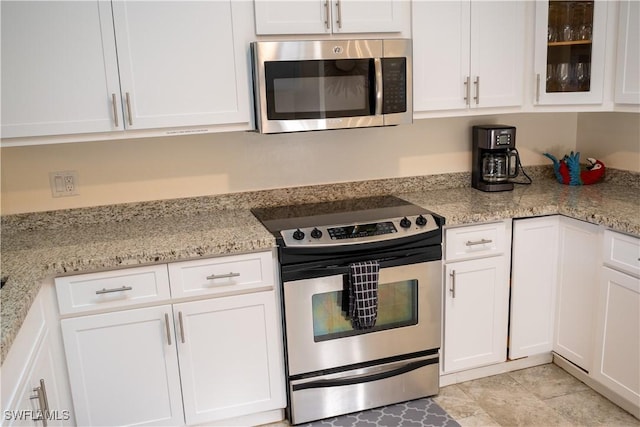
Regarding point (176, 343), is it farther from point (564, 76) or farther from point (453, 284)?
point (564, 76)

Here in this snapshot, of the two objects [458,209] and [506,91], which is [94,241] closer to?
[458,209]

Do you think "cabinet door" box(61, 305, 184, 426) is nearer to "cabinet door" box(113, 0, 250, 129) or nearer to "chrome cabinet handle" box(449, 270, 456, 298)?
"cabinet door" box(113, 0, 250, 129)

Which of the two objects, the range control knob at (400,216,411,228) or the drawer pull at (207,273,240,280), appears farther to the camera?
the range control knob at (400,216,411,228)

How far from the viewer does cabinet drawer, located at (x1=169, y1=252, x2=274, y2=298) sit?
217cm

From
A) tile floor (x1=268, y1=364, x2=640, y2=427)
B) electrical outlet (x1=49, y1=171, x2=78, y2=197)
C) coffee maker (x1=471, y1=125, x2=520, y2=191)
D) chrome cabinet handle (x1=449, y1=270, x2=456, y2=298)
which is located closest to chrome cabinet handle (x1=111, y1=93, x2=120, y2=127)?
electrical outlet (x1=49, y1=171, x2=78, y2=197)

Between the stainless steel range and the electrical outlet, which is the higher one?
the electrical outlet

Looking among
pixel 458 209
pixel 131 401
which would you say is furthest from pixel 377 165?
pixel 131 401

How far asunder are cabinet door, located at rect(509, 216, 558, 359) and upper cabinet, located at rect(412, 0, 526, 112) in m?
0.66

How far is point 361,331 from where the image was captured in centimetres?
240

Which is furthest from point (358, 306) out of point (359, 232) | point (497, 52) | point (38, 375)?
point (497, 52)

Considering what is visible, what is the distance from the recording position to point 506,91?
9.00 ft

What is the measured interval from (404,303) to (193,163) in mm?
1215

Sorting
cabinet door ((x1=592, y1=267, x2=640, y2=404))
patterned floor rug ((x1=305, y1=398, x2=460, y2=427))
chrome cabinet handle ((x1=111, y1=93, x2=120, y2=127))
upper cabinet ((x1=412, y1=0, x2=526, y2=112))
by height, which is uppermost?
upper cabinet ((x1=412, y1=0, x2=526, y2=112))

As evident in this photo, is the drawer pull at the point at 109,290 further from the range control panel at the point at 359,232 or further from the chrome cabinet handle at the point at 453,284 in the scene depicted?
the chrome cabinet handle at the point at 453,284
